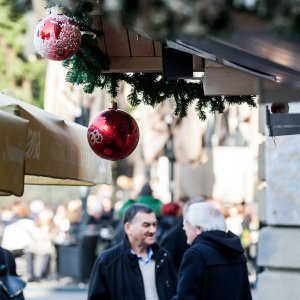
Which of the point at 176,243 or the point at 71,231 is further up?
the point at 71,231

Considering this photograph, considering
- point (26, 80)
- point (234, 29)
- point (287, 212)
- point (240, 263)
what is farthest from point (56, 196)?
point (234, 29)

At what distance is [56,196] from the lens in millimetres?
40750

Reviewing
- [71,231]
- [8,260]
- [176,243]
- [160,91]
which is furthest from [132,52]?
[71,231]

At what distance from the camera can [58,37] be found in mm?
5367

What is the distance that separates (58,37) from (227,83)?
919 mm

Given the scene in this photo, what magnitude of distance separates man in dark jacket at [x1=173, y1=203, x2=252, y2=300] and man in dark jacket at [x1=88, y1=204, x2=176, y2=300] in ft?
1.98

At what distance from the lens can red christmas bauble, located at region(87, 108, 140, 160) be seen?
21.1 ft

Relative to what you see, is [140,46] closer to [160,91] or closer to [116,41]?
[116,41]

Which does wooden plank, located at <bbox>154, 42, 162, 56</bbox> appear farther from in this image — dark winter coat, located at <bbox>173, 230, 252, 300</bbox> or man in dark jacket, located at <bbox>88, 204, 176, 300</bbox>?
man in dark jacket, located at <bbox>88, 204, 176, 300</bbox>

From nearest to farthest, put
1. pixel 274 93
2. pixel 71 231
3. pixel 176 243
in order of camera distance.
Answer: pixel 274 93
pixel 176 243
pixel 71 231

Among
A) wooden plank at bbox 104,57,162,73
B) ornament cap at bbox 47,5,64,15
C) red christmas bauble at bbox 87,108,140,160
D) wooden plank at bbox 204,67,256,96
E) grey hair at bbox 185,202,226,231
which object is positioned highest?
ornament cap at bbox 47,5,64,15

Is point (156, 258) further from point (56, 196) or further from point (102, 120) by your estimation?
point (56, 196)

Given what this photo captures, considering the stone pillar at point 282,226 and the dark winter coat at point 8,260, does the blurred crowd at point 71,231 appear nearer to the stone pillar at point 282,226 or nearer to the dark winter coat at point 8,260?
the stone pillar at point 282,226

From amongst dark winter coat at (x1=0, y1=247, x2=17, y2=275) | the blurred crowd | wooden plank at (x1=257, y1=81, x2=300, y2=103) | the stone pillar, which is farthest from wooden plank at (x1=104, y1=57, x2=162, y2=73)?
the blurred crowd
